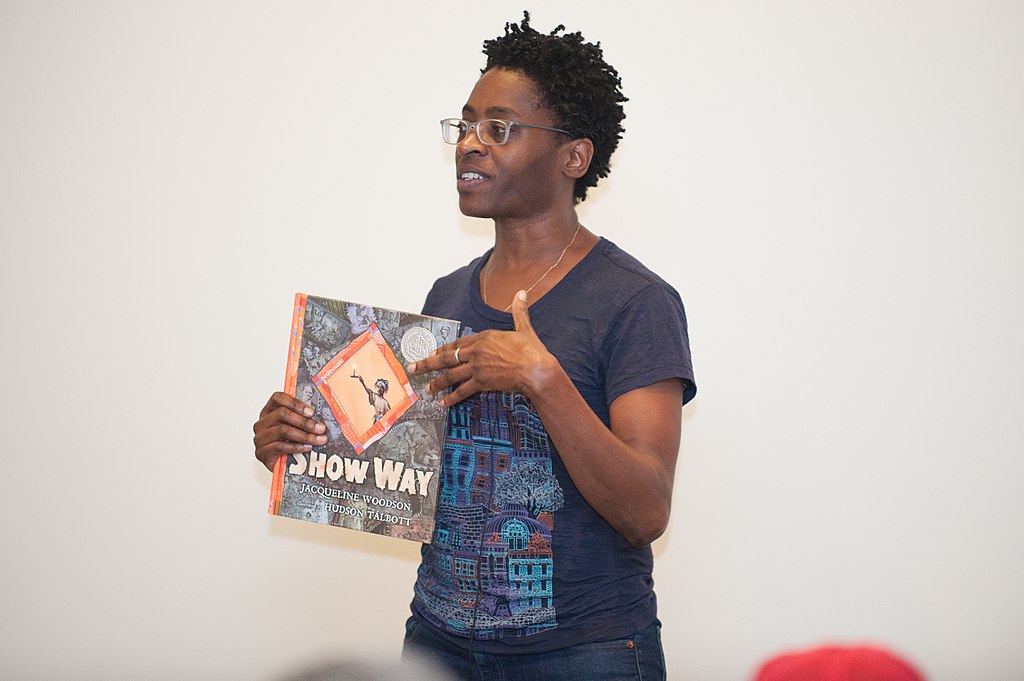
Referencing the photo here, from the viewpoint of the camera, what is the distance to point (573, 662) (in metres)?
1.65

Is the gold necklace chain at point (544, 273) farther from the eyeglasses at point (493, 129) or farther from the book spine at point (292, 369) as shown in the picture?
the book spine at point (292, 369)

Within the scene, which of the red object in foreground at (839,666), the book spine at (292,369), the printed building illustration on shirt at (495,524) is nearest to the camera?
the red object in foreground at (839,666)

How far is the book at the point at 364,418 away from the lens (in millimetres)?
1772

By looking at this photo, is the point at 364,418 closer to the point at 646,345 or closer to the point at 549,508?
the point at 549,508

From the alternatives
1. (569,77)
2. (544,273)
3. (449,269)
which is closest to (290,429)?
(544,273)

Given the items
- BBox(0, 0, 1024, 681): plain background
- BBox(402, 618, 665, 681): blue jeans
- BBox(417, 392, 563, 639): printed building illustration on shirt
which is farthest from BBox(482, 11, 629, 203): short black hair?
BBox(402, 618, 665, 681): blue jeans

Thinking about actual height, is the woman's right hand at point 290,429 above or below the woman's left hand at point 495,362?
below

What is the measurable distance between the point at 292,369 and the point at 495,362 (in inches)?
17.2

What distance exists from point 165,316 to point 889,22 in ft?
7.33

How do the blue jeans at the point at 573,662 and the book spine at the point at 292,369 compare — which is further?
the book spine at the point at 292,369

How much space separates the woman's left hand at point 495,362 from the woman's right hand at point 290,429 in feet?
0.73

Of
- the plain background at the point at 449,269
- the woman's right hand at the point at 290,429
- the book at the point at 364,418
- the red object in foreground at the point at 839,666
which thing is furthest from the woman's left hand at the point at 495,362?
the plain background at the point at 449,269

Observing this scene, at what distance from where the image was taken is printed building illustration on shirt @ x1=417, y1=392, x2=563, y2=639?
5.52 feet

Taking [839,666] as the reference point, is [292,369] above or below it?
above
